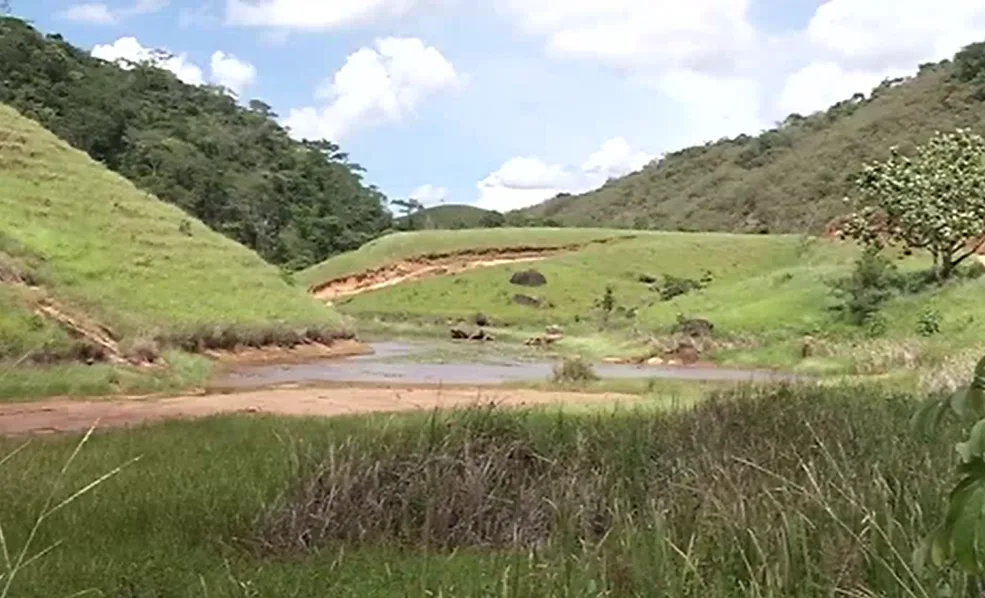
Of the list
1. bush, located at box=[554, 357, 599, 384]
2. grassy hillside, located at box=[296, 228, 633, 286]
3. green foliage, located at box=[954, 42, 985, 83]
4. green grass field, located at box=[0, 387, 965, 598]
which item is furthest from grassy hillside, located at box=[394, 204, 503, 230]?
green grass field, located at box=[0, 387, 965, 598]

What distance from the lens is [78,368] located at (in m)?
22.5

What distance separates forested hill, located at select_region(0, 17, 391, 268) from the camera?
2554 inches

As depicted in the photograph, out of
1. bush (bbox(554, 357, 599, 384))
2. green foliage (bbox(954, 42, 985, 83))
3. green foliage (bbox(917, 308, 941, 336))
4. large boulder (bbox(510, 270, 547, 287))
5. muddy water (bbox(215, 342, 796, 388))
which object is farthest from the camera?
green foliage (bbox(954, 42, 985, 83))

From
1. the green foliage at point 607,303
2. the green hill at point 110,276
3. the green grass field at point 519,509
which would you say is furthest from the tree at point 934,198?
the green grass field at point 519,509

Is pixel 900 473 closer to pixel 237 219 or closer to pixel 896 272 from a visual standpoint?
pixel 896 272

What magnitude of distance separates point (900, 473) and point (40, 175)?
35.9 meters

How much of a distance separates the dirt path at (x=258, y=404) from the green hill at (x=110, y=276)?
466 cm

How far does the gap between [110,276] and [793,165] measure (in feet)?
207

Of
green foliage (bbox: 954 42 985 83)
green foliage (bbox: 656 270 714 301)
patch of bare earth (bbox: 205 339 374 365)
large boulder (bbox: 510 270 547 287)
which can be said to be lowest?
patch of bare earth (bbox: 205 339 374 365)

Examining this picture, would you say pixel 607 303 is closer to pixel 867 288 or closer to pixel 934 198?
pixel 867 288

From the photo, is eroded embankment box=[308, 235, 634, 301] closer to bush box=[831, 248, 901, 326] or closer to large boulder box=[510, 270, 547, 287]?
large boulder box=[510, 270, 547, 287]

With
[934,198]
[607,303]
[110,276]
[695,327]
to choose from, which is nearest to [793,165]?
[607,303]

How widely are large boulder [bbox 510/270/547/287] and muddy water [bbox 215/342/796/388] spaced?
80.8ft

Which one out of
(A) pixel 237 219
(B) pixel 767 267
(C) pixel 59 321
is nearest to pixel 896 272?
(B) pixel 767 267
